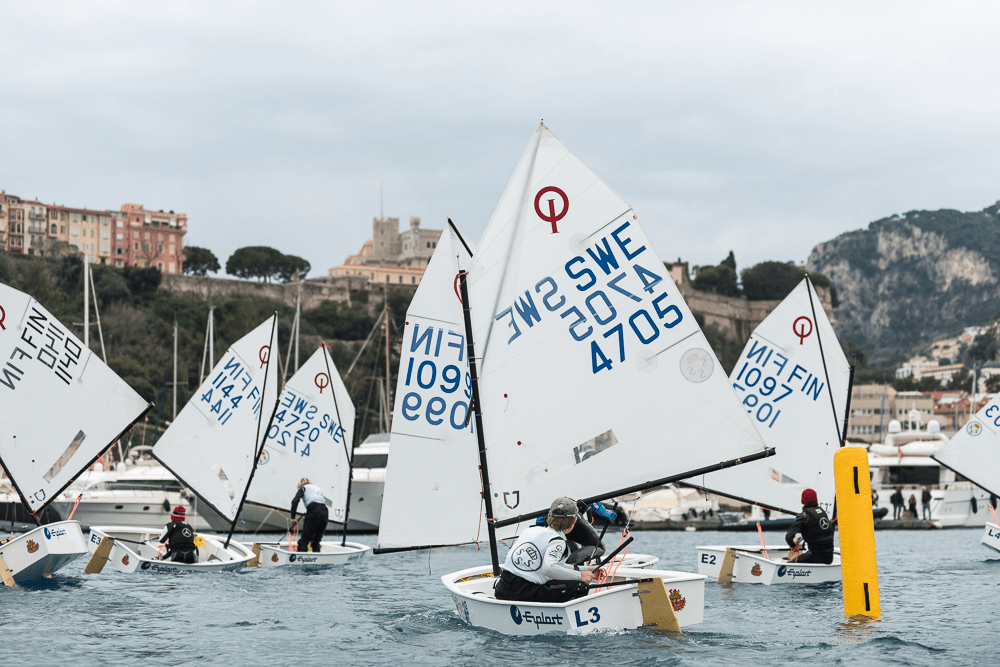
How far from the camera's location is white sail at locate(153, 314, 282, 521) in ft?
76.9

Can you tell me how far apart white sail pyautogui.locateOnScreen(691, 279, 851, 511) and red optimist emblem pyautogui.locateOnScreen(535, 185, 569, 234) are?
904 cm

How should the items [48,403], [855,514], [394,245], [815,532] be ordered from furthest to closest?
[394,245] < [48,403] < [815,532] < [855,514]

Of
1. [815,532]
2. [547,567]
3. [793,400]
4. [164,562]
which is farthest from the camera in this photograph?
[793,400]

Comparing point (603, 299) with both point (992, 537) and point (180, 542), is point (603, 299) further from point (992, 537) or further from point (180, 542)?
point (992, 537)

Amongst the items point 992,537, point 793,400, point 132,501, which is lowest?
point 992,537

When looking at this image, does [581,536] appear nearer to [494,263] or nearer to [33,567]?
[494,263]

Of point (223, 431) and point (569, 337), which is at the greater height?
point (223, 431)

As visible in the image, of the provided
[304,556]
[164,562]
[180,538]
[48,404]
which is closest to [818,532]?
[304,556]

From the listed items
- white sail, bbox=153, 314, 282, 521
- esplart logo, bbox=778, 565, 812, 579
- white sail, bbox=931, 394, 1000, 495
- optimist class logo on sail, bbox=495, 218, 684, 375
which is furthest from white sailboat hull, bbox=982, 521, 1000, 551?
white sail, bbox=153, 314, 282, 521

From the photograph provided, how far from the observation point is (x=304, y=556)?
2152 cm

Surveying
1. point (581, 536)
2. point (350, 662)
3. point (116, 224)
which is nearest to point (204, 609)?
point (350, 662)

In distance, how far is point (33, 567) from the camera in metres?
16.3

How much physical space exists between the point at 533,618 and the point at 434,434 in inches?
169

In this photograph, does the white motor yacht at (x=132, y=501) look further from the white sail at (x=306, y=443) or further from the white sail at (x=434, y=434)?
the white sail at (x=434, y=434)
